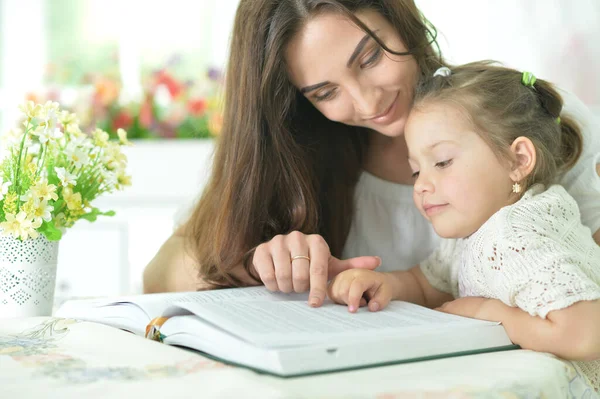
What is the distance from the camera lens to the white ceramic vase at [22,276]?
129 centimetres

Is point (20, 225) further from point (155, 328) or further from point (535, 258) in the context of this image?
point (535, 258)

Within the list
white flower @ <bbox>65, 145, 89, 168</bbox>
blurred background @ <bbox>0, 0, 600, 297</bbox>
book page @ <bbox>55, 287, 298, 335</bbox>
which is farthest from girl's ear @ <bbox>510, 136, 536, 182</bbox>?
blurred background @ <bbox>0, 0, 600, 297</bbox>

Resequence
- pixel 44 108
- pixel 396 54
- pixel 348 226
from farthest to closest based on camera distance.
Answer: pixel 348 226 → pixel 396 54 → pixel 44 108

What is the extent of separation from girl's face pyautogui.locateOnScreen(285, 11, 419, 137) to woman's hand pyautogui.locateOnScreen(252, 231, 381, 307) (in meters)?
0.39

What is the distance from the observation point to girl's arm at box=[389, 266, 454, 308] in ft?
4.67

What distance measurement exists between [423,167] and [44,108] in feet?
2.30

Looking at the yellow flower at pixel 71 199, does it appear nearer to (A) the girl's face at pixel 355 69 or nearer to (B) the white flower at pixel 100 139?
(B) the white flower at pixel 100 139

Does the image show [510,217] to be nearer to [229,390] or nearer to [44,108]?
[229,390]

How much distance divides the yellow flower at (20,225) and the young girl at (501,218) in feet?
1.69

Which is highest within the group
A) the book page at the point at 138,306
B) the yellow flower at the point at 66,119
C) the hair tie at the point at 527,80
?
the hair tie at the point at 527,80

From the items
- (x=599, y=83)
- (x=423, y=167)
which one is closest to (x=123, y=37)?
(x=599, y=83)

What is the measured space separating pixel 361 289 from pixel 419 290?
0.36m

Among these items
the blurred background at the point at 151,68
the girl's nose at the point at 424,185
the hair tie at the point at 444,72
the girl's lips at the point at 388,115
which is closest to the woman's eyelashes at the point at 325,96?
the girl's lips at the point at 388,115

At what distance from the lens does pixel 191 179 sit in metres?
3.62
